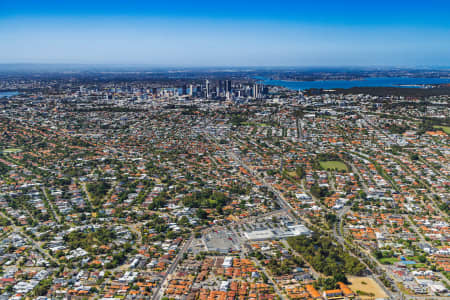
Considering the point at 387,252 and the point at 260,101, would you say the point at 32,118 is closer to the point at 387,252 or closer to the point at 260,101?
the point at 260,101

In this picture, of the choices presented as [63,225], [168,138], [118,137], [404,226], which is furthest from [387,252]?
[118,137]

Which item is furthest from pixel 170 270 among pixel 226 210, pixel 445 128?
pixel 445 128

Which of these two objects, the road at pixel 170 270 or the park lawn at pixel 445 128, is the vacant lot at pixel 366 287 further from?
the park lawn at pixel 445 128

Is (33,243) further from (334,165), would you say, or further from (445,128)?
(445,128)

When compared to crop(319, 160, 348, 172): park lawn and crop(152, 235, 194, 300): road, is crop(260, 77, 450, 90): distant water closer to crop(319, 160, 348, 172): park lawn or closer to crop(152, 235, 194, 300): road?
crop(319, 160, 348, 172): park lawn

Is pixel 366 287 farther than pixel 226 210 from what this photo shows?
No

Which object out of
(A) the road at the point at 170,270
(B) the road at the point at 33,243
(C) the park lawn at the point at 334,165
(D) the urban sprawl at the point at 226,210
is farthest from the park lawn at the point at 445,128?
(B) the road at the point at 33,243

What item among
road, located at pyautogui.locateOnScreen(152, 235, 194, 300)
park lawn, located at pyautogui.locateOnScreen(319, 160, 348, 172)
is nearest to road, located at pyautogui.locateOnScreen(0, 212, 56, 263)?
road, located at pyautogui.locateOnScreen(152, 235, 194, 300)
